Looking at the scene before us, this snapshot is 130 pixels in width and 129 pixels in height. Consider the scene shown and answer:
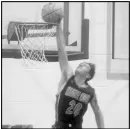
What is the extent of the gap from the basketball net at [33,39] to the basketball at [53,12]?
4 centimetres

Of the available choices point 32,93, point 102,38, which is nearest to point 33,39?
point 32,93

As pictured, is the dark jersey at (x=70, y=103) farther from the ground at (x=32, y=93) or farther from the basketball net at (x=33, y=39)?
the basketball net at (x=33, y=39)

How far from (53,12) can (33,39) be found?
205 millimetres

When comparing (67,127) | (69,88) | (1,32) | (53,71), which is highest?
(1,32)

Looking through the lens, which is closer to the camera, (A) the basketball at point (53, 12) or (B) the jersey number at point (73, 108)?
(A) the basketball at point (53, 12)

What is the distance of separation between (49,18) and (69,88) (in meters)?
0.46

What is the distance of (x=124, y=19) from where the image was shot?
173cm

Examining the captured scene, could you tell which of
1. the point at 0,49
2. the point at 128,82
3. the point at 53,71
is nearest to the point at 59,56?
the point at 53,71

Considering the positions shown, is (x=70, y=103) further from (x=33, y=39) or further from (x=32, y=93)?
(x=33, y=39)

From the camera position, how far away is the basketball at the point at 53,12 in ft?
5.00

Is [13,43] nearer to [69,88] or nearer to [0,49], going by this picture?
[0,49]

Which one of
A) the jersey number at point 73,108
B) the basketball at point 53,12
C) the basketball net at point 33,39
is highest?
the basketball at point 53,12

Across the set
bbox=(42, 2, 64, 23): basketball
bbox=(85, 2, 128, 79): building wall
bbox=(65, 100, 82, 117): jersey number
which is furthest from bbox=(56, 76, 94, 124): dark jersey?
bbox=(42, 2, 64, 23): basketball

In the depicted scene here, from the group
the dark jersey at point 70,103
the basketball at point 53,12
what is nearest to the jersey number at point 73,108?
the dark jersey at point 70,103
